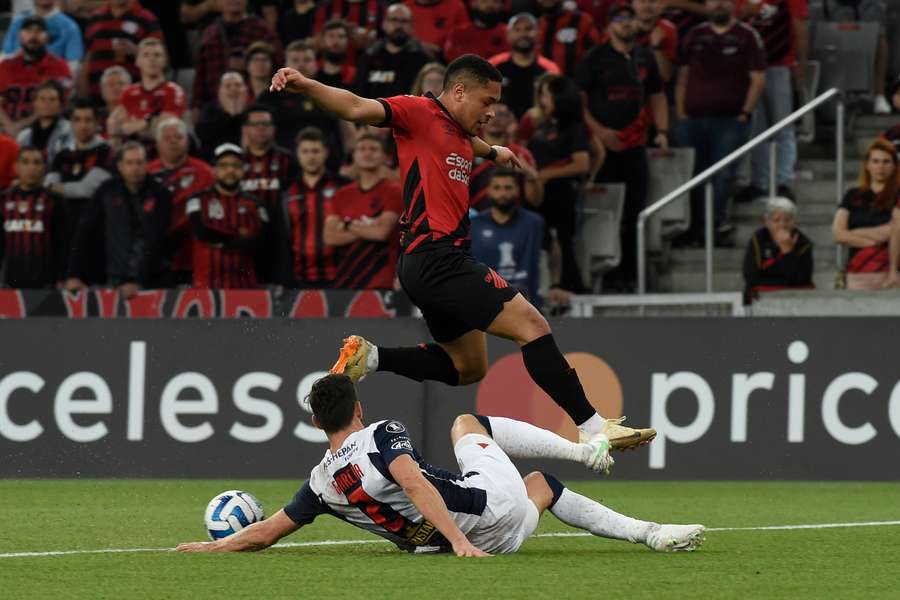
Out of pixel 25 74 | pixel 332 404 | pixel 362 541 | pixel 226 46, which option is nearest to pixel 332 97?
pixel 332 404

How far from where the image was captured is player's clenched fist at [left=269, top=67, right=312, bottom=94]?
7988 millimetres

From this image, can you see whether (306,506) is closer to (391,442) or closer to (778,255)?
(391,442)

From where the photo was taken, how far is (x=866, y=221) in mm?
14180

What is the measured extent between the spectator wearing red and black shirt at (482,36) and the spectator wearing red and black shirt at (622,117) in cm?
99

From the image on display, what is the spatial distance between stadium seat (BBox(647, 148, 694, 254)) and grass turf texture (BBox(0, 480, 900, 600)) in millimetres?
5295

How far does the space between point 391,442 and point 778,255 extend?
744 cm

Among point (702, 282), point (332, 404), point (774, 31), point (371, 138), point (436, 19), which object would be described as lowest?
point (702, 282)

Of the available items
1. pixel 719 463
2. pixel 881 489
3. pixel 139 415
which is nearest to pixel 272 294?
pixel 139 415

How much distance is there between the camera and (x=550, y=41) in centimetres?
1686

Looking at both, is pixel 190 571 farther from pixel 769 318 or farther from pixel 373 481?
pixel 769 318

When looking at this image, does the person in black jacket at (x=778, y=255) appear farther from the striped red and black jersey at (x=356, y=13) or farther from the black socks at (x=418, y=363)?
the black socks at (x=418, y=363)

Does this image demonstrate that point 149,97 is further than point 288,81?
Yes

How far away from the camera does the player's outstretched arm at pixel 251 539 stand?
25.3 ft

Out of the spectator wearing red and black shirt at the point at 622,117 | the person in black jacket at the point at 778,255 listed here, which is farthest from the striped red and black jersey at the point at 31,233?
the person in black jacket at the point at 778,255
